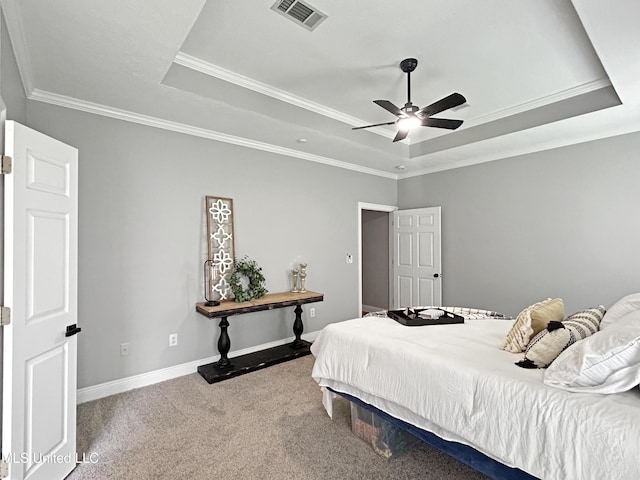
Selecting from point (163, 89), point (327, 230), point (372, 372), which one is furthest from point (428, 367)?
point (327, 230)

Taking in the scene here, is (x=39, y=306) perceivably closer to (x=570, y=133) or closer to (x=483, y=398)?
(x=483, y=398)

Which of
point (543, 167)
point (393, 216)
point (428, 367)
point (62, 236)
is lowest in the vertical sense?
point (428, 367)

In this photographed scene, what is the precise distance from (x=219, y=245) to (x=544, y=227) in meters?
3.98

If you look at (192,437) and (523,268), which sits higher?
(523,268)

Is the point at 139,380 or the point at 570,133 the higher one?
the point at 570,133

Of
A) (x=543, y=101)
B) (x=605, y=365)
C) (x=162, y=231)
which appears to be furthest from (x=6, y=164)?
(x=543, y=101)

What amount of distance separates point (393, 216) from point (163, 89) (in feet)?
13.6

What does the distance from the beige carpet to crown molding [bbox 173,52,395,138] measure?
2866 mm

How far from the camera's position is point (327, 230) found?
4.88 meters

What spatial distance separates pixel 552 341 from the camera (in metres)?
1.69

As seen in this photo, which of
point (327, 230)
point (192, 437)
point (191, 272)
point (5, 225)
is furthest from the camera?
point (327, 230)

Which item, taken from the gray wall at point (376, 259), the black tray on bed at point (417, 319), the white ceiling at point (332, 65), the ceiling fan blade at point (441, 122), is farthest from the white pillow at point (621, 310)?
the gray wall at point (376, 259)

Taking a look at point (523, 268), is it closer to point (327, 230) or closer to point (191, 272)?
point (327, 230)

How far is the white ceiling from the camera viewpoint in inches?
79.3
